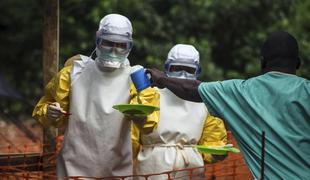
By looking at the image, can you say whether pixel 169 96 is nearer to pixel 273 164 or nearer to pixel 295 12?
pixel 273 164

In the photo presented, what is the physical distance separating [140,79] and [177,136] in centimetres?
96

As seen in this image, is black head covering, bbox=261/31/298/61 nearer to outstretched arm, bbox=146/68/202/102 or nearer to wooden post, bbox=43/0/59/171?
outstretched arm, bbox=146/68/202/102

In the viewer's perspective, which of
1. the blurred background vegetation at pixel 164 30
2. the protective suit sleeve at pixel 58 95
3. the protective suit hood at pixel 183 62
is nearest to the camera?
the protective suit sleeve at pixel 58 95

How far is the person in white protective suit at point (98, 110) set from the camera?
663 centimetres

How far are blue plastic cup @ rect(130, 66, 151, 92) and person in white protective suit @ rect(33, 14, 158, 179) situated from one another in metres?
0.19

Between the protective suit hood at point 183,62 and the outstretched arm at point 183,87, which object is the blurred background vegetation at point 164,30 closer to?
the protective suit hood at point 183,62

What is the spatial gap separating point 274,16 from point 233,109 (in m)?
11.2

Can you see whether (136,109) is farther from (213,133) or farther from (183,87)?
(213,133)

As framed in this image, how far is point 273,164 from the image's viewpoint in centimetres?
529

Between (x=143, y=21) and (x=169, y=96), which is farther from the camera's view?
(x=143, y=21)

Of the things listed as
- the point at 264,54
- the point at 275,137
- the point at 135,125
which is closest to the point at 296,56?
the point at 264,54

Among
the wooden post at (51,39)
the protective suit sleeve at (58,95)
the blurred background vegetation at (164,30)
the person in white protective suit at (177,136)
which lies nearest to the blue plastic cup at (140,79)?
the protective suit sleeve at (58,95)

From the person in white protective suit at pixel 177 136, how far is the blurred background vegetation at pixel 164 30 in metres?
7.13

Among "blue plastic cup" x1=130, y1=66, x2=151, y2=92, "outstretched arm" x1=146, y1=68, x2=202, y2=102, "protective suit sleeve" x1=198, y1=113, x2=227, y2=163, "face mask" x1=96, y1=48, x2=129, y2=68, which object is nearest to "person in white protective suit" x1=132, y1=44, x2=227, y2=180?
"protective suit sleeve" x1=198, y1=113, x2=227, y2=163
